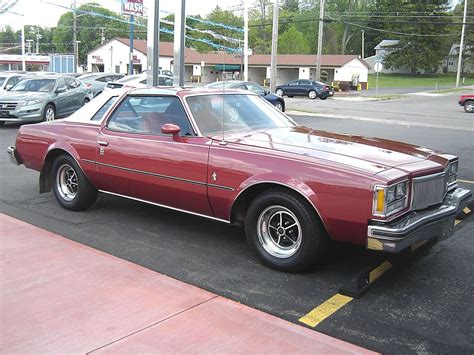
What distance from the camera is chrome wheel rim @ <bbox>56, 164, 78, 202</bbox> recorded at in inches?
249

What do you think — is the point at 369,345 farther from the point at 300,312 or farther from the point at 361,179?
the point at 361,179

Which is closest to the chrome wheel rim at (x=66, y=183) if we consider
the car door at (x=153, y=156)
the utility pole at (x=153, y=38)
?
the car door at (x=153, y=156)

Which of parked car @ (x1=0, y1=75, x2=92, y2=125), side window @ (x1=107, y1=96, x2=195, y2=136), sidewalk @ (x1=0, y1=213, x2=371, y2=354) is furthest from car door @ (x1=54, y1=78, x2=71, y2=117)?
sidewalk @ (x1=0, y1=213, x2=371, y2=354)

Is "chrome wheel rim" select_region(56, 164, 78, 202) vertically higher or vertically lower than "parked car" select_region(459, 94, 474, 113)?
lower

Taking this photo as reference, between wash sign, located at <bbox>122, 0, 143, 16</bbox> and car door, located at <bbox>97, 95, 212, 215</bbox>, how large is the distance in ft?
48.2

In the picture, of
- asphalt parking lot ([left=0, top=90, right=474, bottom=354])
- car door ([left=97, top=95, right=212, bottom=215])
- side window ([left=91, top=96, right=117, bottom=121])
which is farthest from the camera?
side window ([left=91, top=96, right=117, bottom=121])

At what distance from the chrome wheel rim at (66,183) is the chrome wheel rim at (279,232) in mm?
2804

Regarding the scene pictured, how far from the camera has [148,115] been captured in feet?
18.4

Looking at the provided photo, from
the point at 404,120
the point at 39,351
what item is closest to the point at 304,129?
the point at 39,351

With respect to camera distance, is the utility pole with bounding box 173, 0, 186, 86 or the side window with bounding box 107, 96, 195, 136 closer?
the side window with bounding box 107, 96, 195, 136

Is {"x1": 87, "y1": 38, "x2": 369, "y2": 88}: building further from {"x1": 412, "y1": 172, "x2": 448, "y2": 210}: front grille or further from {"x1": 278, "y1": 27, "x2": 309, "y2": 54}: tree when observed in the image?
{"x1": 412, "y1": 172, "x2": 448, "y2": 210}: front grille

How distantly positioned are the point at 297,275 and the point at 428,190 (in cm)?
130

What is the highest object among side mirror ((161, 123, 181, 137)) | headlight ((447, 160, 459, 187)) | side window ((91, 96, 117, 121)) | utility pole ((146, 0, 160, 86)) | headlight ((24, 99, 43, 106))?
utility pole ((146, 0, 160, 86))

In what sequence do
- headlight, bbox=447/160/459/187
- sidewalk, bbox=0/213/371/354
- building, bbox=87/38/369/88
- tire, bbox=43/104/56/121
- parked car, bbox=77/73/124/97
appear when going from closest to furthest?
sidewalk, bbox=0/213/371/354 → headlight, bbox=447/160/459/187 → tire, bbox=43/104/56/121 → parked car, bbox=77/73/124/97 → building, bbox=87/38/369/88
